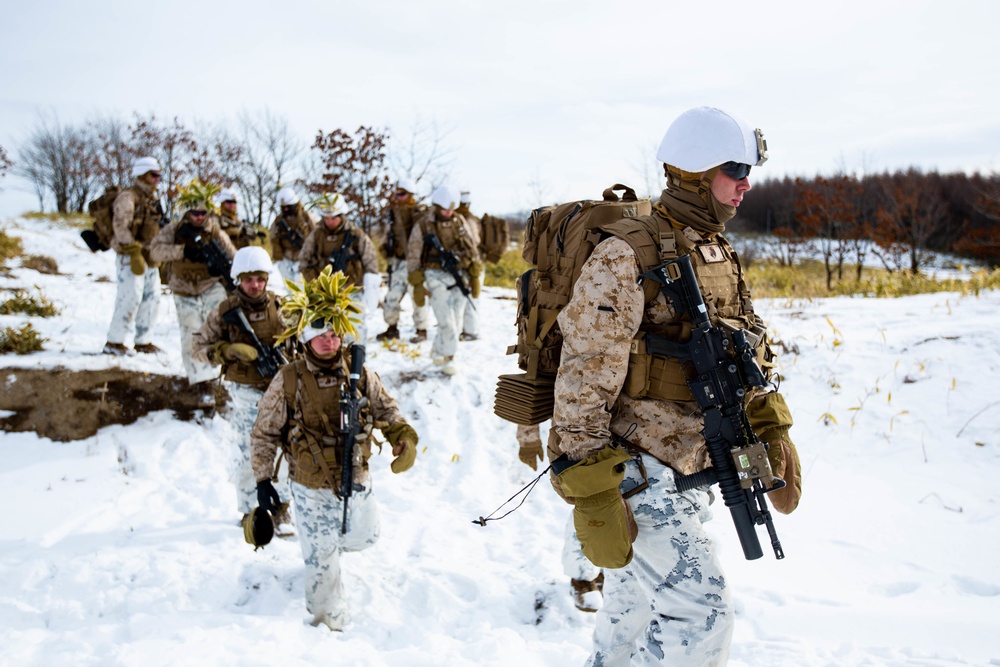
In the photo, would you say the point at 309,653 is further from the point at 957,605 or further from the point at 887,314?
the point at 887,314

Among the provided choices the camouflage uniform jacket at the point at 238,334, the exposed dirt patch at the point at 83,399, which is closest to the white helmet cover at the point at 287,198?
the exposed dirt patch at the point at 83,399

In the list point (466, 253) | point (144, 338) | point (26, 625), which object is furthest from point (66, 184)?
point (26, 625)

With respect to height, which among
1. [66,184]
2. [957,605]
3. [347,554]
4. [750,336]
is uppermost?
[66,184]

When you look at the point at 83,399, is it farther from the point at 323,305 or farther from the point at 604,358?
the point at 604,358

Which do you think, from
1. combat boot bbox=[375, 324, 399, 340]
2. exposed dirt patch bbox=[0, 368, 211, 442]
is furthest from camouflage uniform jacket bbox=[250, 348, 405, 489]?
combat boot bbox=[375, 324, 399, 340]

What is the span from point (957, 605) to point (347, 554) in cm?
384

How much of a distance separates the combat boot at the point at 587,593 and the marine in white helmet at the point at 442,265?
13.5ft

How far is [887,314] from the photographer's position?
318 inches

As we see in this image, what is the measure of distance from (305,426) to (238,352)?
50.7 inches

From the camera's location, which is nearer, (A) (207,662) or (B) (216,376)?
(A) (207,662)

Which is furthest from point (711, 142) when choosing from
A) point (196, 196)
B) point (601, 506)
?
point (196, 196)

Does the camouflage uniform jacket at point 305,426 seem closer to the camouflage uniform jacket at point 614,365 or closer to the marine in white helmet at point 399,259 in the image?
the camouflage uniform jacket at point 614,365

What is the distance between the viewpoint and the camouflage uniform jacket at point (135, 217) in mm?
7570

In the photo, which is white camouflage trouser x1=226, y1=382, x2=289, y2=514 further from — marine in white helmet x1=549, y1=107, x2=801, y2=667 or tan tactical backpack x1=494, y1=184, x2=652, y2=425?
marine in white helmet x1=549, y1=107, x2=801, y2=667
